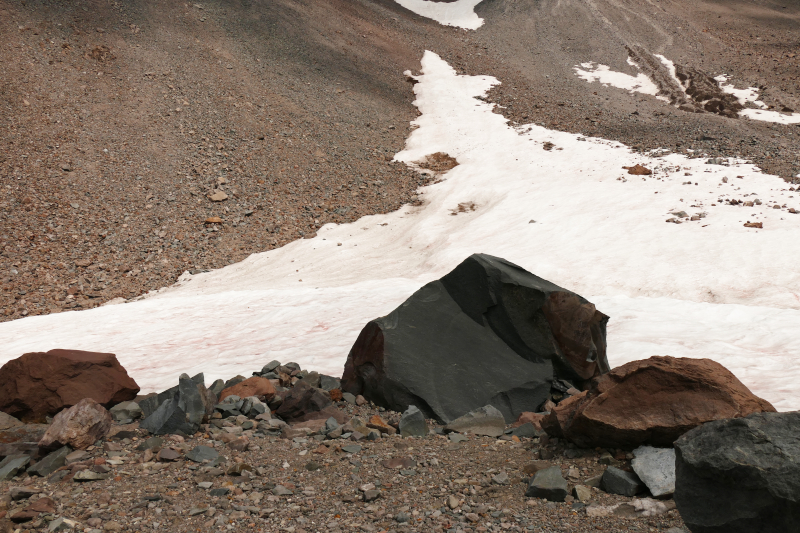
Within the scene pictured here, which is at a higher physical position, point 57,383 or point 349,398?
point 349,398

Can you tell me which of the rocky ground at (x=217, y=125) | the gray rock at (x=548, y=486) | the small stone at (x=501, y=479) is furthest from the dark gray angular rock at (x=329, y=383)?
the rocky ground at (x=217, y=125)

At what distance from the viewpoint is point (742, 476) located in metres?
3.51

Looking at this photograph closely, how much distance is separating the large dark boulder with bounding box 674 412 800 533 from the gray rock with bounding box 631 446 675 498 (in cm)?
77

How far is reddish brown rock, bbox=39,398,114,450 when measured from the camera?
6062 millimetres

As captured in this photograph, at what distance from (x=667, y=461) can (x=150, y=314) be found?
12.8 meters

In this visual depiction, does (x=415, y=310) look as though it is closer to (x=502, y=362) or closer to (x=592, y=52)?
(x=502, y=362)

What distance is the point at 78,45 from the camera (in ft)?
85.4

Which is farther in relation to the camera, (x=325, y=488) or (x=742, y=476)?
(x=325, y=488)

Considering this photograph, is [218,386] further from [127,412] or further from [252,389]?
[127,412]

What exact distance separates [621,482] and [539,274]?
413 inches

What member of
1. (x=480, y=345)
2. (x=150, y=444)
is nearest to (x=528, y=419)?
(x=480, y=345)

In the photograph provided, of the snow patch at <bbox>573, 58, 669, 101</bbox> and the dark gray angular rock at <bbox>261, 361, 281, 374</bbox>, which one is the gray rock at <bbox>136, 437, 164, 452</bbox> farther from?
the snow patch at <bbox>573, 58, 669, 101</bbox>

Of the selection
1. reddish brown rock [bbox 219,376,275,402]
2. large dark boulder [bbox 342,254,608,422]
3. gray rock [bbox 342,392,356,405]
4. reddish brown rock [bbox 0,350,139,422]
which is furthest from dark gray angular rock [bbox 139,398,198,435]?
large dark boulder [bbox 342,254,608,422]

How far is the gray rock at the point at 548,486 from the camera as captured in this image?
4.68m
